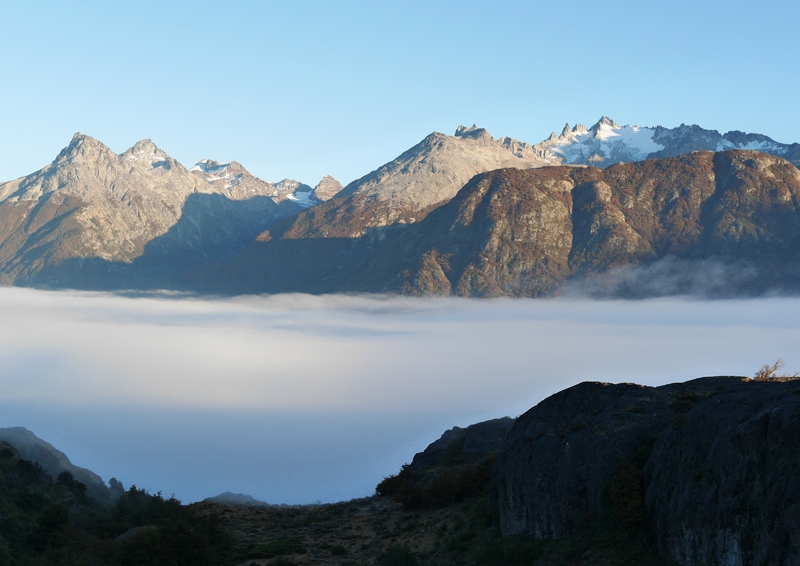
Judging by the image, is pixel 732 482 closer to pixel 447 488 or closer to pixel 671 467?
pixel 671 467

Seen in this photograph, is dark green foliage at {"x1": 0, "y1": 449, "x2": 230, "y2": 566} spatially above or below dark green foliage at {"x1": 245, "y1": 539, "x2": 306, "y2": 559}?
above

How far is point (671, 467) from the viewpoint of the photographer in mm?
33438

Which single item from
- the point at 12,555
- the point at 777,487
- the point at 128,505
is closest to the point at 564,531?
the point at 777,487

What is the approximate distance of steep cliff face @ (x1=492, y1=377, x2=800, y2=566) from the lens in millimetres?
27984

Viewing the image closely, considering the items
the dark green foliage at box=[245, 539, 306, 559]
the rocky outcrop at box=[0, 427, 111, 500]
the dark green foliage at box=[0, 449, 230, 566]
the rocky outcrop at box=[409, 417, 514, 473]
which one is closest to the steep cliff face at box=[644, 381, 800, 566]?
the dark green foliage at box=[245, 539, 306, 559]

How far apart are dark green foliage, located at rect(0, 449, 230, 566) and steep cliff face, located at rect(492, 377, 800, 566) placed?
1958 centimetres

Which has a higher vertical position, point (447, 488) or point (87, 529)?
point (447, 488)

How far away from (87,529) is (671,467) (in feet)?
132

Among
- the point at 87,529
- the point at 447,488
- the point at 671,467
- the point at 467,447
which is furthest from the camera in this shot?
the point at 467,447

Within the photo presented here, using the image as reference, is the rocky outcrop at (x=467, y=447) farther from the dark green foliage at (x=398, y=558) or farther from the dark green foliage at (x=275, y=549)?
the dark green foliage at (x=398, y=558)

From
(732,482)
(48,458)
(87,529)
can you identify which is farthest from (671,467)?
(48,458)

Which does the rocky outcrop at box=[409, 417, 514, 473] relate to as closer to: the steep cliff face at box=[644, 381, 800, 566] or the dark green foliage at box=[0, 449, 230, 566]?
the dark green foliage at box=[0, 449, 230, 566]

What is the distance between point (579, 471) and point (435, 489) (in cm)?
2161

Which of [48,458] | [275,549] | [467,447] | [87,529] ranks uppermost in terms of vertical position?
[467,447]
